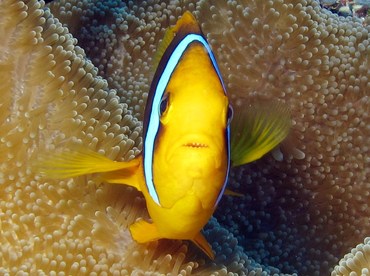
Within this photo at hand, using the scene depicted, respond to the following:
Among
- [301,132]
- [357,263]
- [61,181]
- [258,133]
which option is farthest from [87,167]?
[301,132]

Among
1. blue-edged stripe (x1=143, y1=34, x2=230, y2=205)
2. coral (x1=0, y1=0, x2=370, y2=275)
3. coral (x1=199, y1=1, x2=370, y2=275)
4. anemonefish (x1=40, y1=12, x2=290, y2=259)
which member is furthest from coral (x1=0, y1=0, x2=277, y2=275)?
coral (x1=199, y1=1, x2=370, y2=275)

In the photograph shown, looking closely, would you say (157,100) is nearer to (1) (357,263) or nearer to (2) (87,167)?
(2) (87,167)

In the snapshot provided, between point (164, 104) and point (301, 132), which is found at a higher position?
point (164, 104)

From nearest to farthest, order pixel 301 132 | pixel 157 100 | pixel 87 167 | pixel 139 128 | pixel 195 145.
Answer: pixel 195 145
pixel 157 100
pixel 87 167
pixel 139 128
pixel 301 132

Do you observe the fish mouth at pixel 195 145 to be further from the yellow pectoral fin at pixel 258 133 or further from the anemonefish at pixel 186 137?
the yellow pectoral fin at pixel 258 133

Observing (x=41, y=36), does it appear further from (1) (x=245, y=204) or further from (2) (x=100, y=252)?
(1) (x=245, y=204)

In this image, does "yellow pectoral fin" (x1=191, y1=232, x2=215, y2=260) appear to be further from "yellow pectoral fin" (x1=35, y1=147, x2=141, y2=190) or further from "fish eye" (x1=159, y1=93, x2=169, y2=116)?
"fish eye" (x1=159, y1=93, x2=169, y2=116)

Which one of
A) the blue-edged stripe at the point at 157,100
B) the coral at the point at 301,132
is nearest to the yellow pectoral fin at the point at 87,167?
the blue-edged stripe at the point at 157,100
